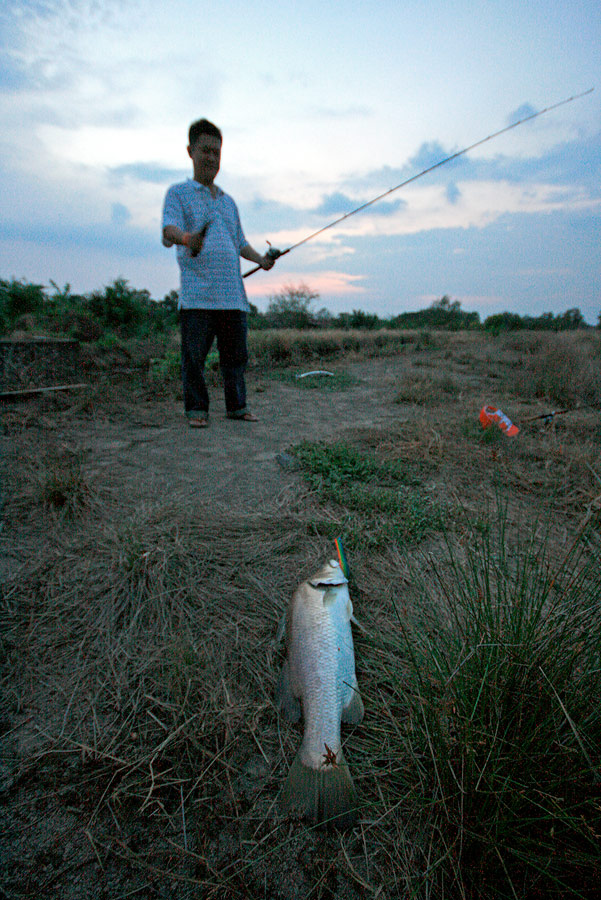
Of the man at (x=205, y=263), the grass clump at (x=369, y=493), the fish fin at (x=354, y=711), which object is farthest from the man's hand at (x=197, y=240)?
the fish fin at (x=354, y=711)

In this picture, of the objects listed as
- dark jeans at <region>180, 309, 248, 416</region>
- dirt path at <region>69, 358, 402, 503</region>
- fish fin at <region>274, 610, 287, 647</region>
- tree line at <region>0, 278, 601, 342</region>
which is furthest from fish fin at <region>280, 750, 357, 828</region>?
tree line at <region>0, 278, 601, 342</region>

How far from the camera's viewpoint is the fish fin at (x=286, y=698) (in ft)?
4.29

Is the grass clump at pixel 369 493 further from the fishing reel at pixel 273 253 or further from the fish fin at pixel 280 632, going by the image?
the fishing reel at pixel 273 253

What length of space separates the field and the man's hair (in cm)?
245

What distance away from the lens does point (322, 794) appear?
3.51ft

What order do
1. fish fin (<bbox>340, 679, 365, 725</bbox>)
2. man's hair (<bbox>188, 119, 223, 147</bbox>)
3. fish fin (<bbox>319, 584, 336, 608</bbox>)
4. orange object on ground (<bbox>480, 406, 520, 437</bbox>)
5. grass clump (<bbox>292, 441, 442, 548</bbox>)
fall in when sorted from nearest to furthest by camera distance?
fish fin (<bbox>340, 679, 365, 725</bbox>), fish fin (<bbox>319, 584, 336, 608</bbox>), grass clump (<bbox>292, 441, 442, 548</bbox>), man's hair (<bbox>188, 119, 223, 147</bbox>), orange object on ground (<bbox>480, 406, 520, 437</bbox>)

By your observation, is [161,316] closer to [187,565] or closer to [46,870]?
[187,565]

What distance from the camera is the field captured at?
0.93m

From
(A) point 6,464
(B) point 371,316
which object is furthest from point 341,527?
(B) point 371,316

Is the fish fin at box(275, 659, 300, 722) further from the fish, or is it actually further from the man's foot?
the man's foot

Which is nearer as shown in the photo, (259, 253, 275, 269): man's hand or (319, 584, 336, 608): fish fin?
(319, 584, 336, 608): fish fin

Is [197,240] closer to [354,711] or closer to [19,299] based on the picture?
[354,711]

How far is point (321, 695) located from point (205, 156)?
Result: 3845mm

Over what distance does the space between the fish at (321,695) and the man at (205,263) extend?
2602mm
